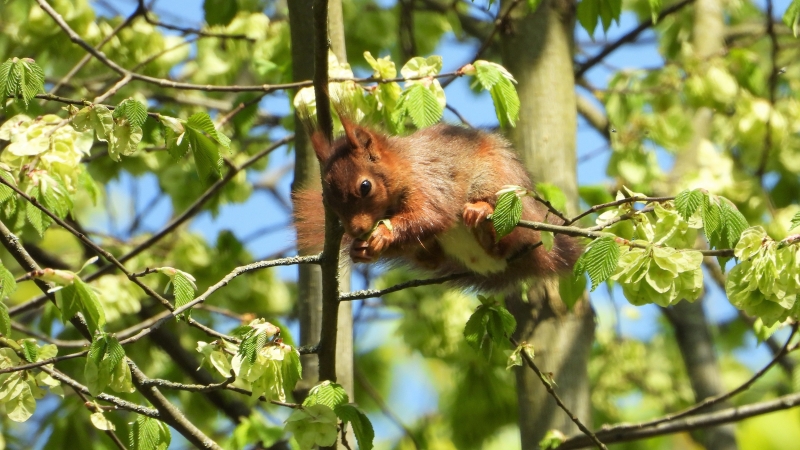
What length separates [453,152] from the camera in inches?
145

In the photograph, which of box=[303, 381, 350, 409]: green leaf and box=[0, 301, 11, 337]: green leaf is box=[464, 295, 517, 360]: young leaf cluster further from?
box=[0, 301, 11, 337]: green leaf

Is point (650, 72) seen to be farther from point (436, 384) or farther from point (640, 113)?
point (436, 384)

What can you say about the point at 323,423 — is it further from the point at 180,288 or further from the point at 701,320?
the point at 701,320

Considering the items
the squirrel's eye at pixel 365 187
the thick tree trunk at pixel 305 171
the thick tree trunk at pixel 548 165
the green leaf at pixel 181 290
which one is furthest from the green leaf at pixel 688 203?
the thick tree trunk at pixel 305 171

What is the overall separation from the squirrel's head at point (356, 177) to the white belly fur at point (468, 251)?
0.83ft

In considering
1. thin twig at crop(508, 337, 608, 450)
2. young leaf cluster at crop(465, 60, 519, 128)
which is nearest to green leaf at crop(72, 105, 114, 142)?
young leaf cluster at crop(465, 60, 519, 128)

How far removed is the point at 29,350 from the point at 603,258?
1.47 metres

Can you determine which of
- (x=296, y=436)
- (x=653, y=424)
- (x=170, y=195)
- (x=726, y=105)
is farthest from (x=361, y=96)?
(x=726, y=105)

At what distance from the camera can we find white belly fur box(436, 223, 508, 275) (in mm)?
3490

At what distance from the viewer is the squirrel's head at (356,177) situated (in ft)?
10.9

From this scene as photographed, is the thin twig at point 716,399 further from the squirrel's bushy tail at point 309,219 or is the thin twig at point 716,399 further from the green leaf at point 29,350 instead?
the green leaf at point 29,350

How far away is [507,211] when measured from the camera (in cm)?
238

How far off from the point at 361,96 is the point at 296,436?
4.15ft

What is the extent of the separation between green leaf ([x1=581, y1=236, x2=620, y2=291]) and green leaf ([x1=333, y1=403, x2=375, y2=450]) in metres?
0.71
